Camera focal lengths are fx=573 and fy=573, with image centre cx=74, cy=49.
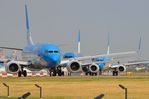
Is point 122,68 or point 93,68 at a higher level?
point 122,68

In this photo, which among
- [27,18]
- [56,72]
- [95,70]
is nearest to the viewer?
[56,72]

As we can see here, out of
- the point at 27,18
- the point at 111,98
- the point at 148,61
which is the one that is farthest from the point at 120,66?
the point at 111,98

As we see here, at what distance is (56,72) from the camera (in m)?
92.6

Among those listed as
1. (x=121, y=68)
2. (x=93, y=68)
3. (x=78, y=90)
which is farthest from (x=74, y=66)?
(x=78, y=90)

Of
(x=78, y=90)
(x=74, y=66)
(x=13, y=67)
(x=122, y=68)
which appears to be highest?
A: (x=122, y=68)

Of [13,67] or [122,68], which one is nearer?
[13,67]

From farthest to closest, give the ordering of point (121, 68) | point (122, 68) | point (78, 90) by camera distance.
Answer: point (121, 68)
point (122, 68)
point (78, 90)

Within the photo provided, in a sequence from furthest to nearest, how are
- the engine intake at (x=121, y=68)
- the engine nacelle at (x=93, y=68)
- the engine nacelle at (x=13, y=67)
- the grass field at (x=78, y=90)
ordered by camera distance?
the engine intake at (x=121, y=68) → the engine nacelle at (x=93, y=68) → the engine nacelle at (x=13, y=67) → the grass field at (x=78, y=90)

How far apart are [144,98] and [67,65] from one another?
54849mm

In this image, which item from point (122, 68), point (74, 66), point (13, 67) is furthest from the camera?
point (122, 68)

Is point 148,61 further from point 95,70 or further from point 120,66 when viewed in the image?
point 95,70

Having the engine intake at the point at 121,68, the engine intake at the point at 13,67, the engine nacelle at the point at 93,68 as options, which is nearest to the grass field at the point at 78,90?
the engine intake at the point at 13,67

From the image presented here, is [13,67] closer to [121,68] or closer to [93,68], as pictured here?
[93,68]

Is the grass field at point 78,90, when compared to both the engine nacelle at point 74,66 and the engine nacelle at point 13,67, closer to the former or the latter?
the engine nacelle at point 13,67
